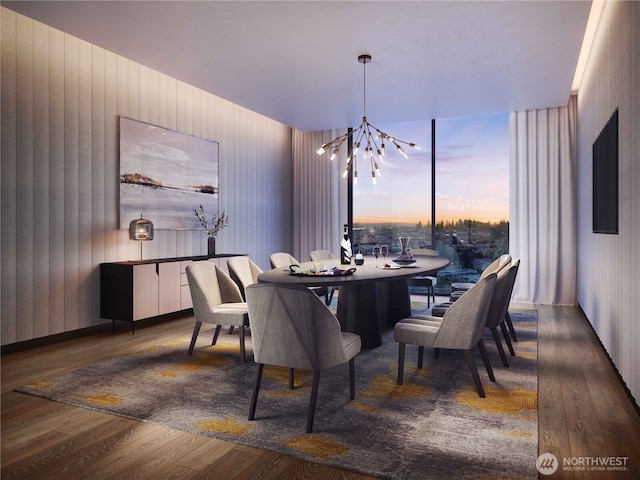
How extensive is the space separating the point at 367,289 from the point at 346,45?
219 cm

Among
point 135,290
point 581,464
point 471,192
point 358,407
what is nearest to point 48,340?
point 135,290

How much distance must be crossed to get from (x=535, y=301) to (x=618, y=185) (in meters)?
3.73

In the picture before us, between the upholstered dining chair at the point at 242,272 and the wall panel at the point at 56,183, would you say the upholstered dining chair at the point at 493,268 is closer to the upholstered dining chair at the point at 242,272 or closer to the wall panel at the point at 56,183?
the upholstered dining chair at the point at 242,272

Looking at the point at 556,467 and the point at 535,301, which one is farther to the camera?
the point at 535,301

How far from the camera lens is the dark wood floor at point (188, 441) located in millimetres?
1966

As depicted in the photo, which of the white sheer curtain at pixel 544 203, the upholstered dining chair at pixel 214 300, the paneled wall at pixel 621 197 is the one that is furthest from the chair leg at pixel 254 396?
the white sheer curtain at pixel 544 203

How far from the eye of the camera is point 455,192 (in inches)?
277

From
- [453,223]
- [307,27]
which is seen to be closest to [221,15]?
[307,27]

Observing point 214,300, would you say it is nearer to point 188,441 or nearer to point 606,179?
point 188,441

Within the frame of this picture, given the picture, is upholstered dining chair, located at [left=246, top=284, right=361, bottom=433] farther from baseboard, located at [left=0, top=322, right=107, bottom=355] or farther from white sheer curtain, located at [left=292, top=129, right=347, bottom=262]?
white sheer curtain, located at [left=292, top=129, right=347, bottom=262]

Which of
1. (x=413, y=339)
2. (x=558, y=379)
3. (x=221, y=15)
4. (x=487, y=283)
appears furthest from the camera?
(x=221, y=15)

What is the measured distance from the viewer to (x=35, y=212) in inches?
158

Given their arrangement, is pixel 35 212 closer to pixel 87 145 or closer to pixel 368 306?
pixel 87 145

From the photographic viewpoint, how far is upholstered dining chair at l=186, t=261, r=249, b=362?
11.5 ft
